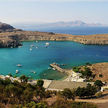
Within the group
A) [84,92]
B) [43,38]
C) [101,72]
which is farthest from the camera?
[43,38]

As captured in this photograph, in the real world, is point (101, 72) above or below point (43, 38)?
below

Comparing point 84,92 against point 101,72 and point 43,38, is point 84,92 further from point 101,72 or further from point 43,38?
point 43,38

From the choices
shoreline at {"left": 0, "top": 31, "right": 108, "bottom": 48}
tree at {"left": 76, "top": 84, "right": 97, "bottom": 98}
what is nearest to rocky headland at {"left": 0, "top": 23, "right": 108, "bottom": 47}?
shoreline at {"left": 0, "top": 31, "right": 108, "bottom": 48}

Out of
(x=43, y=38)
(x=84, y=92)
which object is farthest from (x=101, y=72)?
(x=43, y=38)

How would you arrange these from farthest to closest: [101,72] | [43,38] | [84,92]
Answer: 1. [43,38]
2. [101,72]
3. [84,92]

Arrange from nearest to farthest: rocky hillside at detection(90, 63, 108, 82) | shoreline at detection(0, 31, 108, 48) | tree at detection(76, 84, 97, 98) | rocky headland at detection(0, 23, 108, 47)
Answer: tree at detection(76, 84, 97, 98) < rocky hillside at detection(90, 63, 108, 82) < shoreline at detection(0, 31, 108, 48) < rocky headland at detection(0, 23, 108, 47)

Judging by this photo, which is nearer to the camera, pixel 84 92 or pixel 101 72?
A: pixel 84 92

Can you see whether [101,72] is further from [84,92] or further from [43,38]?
[43,38]

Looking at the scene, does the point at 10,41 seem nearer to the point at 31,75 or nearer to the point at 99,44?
the point at 99,44

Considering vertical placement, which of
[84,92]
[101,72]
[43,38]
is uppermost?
[43,38]

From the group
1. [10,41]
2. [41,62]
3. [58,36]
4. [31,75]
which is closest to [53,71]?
[31,75]

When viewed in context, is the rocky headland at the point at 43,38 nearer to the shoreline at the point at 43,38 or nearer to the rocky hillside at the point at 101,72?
the shoreline at the point at 43,38

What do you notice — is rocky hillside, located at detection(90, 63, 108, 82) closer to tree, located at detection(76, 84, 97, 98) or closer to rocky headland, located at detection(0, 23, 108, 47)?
tree, located at detection(76, 84, 97, 98)
